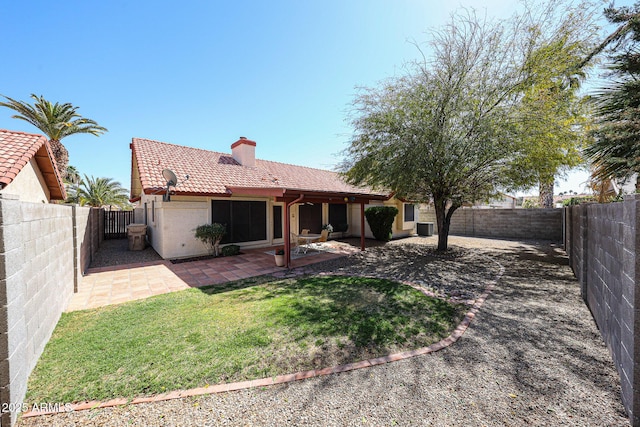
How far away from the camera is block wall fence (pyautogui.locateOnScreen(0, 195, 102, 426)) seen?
93.7 inches

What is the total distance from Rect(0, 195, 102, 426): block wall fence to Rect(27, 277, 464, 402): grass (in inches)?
13.1

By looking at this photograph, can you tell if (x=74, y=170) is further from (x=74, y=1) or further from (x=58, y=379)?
(x=58, y=379)

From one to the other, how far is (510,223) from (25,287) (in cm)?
2100

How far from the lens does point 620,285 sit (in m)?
2.84

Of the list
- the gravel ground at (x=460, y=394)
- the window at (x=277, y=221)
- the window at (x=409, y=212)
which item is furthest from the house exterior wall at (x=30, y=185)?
the window at (x=409, y=212)

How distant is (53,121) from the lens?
16.3 m

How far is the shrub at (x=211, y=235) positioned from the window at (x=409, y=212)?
40.6 ft

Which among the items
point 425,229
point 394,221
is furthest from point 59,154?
point 425,229

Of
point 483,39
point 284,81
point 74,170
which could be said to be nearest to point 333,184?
point 284,81

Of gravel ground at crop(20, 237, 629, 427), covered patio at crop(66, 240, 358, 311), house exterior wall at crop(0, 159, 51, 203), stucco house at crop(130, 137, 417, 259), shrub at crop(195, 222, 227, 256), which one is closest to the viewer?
gravel ground at crop(20, 237, 629, 427)

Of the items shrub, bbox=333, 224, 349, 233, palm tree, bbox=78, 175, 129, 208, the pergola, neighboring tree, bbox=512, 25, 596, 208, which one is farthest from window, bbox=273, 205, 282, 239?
palm tree, bbox=78, 175, 129, 208

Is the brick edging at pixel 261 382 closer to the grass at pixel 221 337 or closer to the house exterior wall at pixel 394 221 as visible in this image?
the grass at pixel 221 337

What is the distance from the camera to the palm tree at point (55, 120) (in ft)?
50.8

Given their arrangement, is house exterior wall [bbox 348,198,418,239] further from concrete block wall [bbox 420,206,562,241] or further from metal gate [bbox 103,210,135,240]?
metal gate [bbox 103,210,135,240]
